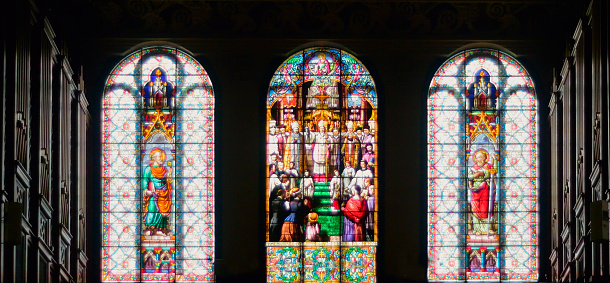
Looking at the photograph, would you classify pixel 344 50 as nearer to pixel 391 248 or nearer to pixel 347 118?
pixel 347 118

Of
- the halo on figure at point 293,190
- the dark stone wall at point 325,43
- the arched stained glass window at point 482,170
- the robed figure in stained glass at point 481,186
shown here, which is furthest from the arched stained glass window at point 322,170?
the robed figure in stained glass at point 481,186

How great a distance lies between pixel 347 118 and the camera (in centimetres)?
2370

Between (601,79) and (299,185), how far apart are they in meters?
5.41

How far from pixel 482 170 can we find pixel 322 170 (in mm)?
2516

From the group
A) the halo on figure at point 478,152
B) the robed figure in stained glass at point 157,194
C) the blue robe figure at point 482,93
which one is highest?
the blue robe figure at point 482,93

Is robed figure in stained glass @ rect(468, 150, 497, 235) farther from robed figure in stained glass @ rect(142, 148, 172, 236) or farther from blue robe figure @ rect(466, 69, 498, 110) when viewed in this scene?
robed figure in stained glass @ rect(142, 148, 172, 236)

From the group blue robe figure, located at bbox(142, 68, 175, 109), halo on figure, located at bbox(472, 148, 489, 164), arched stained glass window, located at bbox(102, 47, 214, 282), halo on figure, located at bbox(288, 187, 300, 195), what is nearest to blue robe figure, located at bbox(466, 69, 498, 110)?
halo on figure, located at bbox(472, 148, 489, 164)

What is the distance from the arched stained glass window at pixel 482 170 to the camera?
76.5 ft

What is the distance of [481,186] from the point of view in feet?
77.4

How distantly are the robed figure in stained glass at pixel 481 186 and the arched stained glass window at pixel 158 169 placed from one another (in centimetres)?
409

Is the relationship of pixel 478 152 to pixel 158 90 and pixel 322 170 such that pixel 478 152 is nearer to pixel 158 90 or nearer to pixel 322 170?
pixel 322 170

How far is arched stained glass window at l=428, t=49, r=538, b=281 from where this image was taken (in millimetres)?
23312

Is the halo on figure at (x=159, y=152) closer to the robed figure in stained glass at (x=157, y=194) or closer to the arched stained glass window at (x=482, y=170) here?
the robed figure in stained glass at (x=157, y=194)

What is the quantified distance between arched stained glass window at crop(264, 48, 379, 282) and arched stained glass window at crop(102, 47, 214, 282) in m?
1.05
